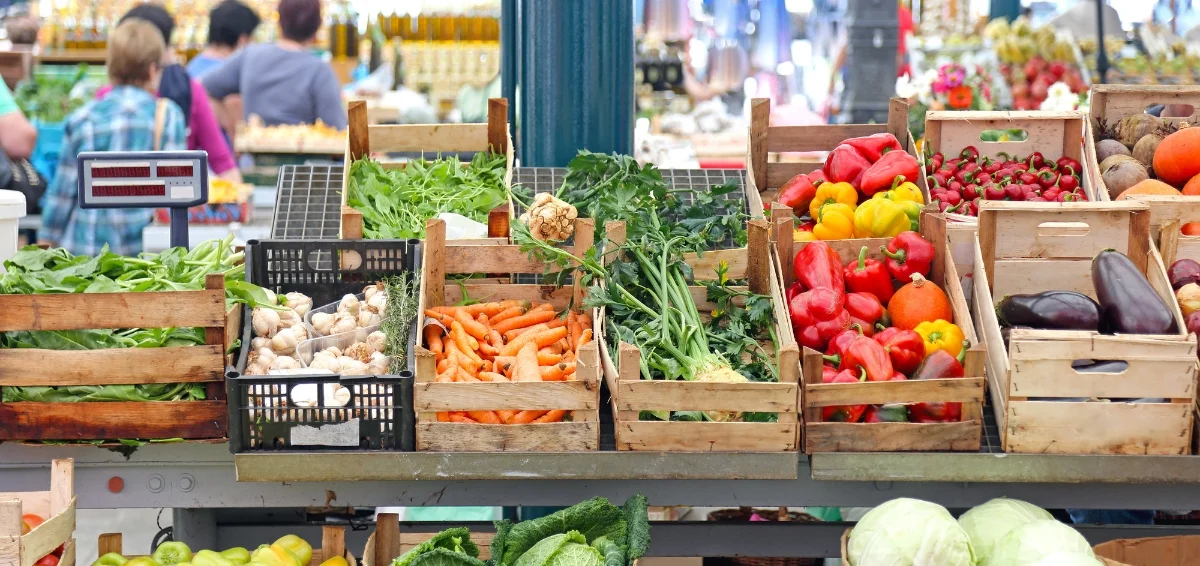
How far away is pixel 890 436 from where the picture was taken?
2525 millimetres

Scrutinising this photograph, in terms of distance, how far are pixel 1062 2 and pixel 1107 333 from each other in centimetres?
1001

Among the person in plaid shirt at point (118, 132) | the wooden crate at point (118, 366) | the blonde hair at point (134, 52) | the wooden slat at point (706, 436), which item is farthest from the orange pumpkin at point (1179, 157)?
the blonde hair at point (134, 52)

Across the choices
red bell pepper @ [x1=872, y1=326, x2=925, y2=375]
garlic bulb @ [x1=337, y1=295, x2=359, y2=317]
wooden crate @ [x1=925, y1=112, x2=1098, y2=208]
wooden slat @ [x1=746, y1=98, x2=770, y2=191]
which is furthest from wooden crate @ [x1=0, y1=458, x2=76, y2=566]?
wooden crate @ [x1=925, y1=112, x2=1098, y2=208]

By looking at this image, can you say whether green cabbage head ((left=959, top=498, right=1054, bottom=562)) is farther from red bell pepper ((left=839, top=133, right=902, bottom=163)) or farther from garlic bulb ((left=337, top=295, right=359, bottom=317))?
garlic bulb ((left=337, top=295, right=359, bottom=317))

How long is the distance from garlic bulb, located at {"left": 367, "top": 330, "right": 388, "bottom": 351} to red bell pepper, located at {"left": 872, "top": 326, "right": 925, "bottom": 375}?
1.16m

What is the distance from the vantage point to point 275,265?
308 cm

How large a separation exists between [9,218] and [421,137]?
1.20 meters

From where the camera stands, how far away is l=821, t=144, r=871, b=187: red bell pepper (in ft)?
11.2

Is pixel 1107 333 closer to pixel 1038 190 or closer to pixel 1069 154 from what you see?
pixel 1038 190

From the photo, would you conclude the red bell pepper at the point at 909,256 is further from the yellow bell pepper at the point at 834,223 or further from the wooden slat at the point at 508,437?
the wooden slat at the point at 508,437

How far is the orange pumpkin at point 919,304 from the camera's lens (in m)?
2.80

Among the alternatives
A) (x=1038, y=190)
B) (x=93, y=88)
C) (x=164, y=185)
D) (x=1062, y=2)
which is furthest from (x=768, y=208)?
(x=1062, y=2)

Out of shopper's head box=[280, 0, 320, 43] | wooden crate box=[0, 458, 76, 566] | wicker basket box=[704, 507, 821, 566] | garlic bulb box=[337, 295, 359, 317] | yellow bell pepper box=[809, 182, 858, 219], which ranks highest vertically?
shopper's head box=[280, 0, 320, 43]

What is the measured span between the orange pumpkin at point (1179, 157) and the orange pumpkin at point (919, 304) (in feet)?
3.19
